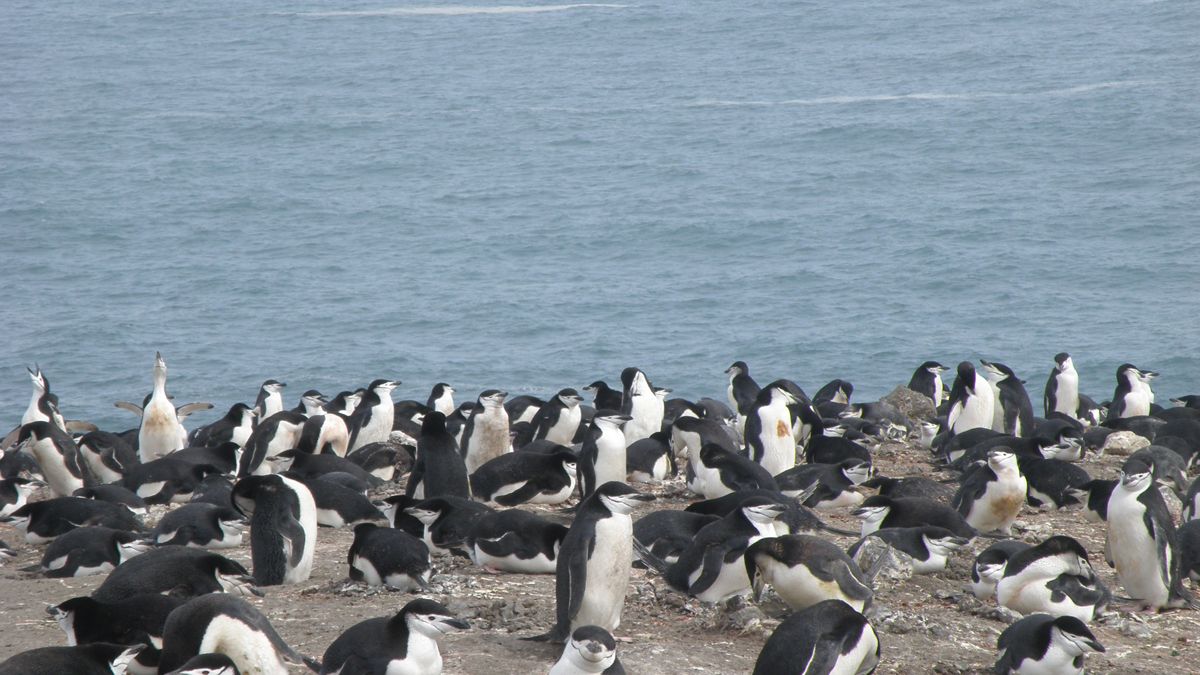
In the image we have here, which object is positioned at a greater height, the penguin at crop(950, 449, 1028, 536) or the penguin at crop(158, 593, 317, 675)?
the penguin at crop(158, 593, 317, 675)

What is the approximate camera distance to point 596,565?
6.12 meters

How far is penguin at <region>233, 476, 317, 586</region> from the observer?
7.18 meters

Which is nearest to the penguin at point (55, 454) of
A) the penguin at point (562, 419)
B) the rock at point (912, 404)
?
the penguin at point (562, 419)

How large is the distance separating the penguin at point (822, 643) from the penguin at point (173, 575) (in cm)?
247

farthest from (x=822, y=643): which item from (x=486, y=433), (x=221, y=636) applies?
(x=486, y=433)

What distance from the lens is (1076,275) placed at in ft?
129

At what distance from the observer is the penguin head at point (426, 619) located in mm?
5320

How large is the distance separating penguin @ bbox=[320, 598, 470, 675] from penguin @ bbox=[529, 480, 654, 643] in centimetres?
A: 80

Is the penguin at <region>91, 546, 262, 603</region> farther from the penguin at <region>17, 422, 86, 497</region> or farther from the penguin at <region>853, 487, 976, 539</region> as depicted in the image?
A: the penguin at <region>17, 422, 86, 497</region>

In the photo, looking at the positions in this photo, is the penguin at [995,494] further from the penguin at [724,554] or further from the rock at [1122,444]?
the rock at [1122,444]

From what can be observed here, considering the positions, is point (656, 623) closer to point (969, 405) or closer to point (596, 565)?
point (596, 565)

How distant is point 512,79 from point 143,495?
73309 mm

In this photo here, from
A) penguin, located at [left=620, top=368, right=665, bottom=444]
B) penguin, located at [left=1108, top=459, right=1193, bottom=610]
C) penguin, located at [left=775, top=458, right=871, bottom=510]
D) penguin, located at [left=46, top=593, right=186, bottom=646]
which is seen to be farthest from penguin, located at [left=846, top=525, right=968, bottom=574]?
penguin, located at [left=620, top=368, right=665, bottom=444]

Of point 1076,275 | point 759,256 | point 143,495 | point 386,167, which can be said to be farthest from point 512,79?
point 143,495
